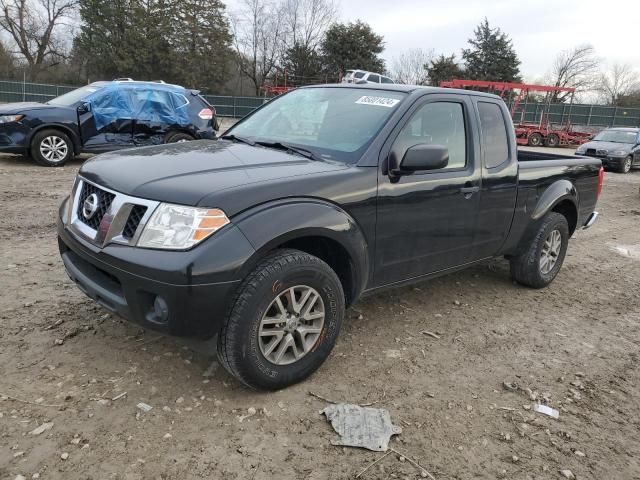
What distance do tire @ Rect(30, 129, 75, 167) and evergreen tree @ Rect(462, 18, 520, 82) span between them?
154ft

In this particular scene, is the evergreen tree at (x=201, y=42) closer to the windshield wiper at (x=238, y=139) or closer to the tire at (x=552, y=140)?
the tire at (x=552, y=140)

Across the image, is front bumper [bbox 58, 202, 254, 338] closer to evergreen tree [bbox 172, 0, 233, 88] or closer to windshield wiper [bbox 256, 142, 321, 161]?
windshield wiper [bbox 256, 142, 321, 161]

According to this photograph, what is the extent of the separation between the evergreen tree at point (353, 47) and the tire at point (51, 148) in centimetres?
3934

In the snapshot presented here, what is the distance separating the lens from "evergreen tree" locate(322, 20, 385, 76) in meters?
46.4

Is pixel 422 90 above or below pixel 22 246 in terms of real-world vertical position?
above

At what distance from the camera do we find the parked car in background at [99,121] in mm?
9172

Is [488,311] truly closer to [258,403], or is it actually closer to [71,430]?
[258,403]

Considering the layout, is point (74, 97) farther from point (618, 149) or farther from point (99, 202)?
point (618, 149)

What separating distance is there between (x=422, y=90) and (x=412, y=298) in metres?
1.81

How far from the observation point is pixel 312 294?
2.96 metres

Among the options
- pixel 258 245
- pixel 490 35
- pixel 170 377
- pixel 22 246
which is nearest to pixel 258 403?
pixel 170 377

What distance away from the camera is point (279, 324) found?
113 inches

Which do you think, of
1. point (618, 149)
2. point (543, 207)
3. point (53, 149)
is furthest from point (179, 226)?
point (618, 149)

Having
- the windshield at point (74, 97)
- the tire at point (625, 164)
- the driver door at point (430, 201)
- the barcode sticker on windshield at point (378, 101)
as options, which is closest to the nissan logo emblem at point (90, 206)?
the driver door at point (430, 201)
